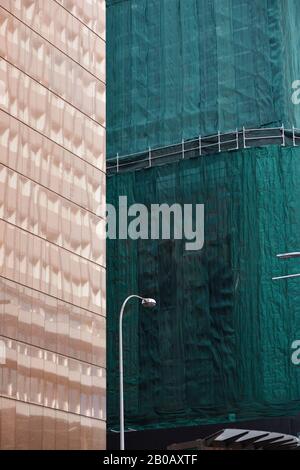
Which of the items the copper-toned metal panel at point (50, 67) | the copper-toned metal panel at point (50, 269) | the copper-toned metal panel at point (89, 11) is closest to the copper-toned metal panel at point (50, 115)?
the copper-toned metal panel at point (50, 67)

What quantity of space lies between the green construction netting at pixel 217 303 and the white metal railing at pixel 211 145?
1222 millimetres

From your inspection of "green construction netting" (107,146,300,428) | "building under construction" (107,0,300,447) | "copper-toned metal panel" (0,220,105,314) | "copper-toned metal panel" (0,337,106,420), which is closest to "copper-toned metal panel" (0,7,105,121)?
"copper-toned metal panel" (0,220,105,314)

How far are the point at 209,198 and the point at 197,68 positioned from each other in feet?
31.5

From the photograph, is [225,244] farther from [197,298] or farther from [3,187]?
[3,187]

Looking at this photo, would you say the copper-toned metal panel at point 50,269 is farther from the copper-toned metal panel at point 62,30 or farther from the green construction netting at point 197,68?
the green construction netting at point 197,68

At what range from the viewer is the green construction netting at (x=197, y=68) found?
2702 inches

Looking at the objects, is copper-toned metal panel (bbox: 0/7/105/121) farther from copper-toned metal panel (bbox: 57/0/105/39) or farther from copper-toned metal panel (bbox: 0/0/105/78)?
copper-toned metal panel (bbox: 57/0/105/39)

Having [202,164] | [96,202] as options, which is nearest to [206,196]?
[202,164]

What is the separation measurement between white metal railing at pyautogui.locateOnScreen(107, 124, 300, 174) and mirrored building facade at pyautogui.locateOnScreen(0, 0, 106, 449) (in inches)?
887

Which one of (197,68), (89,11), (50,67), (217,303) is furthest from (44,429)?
(197,68)

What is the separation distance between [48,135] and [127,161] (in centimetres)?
2941

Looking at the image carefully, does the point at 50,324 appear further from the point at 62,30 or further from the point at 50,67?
the point at 62,30

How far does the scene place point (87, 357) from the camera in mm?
42969

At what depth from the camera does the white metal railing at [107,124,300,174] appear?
67.4 meters
